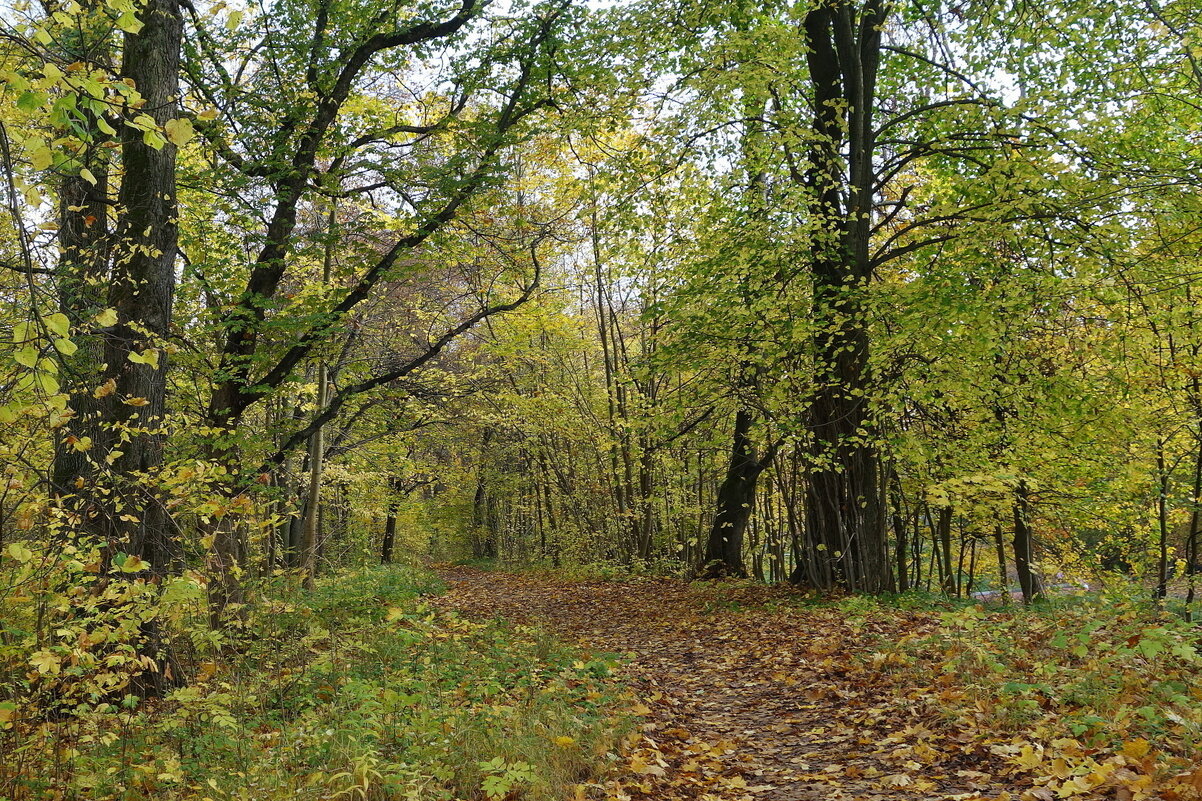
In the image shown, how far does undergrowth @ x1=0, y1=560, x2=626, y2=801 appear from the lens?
13.4ft

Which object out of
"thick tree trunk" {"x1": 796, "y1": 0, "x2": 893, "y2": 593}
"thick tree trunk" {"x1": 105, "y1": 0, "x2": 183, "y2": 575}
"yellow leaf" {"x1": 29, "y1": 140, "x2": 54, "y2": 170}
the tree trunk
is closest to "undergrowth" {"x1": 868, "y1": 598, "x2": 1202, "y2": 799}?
"thick tree trunk" {"x1": 796, "y1": 0, "x2": 893, "y2": 593}

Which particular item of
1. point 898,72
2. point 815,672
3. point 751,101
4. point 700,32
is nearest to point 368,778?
point 815,672

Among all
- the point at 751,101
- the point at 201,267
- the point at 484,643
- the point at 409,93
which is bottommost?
the point at 484,643

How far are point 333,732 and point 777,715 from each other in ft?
10.9

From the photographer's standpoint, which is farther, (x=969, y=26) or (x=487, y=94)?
(x=487, y=94)

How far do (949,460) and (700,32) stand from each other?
698 centimetres

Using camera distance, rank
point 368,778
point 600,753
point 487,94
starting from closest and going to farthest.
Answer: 1. point 368,778
2. point 600,753
3. point 487,94

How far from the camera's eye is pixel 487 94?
10352 millimetres

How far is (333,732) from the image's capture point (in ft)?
15.4

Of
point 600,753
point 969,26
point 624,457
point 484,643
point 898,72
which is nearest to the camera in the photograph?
point 600,753

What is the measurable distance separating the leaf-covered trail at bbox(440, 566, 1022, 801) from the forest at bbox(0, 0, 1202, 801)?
5 centimetres

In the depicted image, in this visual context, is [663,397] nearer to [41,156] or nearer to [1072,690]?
[1072,690]

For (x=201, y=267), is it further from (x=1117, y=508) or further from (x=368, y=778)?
(x=1117, y=508)

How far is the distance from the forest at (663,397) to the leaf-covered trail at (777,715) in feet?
0.16
